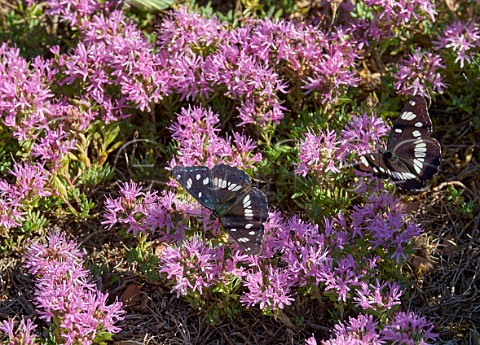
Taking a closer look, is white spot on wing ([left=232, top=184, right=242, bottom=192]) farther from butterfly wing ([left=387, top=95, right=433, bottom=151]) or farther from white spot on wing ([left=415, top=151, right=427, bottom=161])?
white spot on wing ([left=415, top=151, right=427, bottom=161])

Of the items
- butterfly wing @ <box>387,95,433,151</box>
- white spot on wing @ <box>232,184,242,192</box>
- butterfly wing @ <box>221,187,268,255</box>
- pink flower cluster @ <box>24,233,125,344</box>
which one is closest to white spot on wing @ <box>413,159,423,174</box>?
butterfly wing @ <box>387,95,433,151</box>

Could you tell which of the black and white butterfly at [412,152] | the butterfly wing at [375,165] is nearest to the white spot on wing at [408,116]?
the black and white butterfly at [412,152]

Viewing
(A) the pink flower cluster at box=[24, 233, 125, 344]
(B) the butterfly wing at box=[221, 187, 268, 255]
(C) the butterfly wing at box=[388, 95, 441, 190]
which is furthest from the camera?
(C) the butterfly wing at box=[388, 95, 441, 190]

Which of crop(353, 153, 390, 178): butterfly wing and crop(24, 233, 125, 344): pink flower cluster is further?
crop(24, 233, 125, 344): pink flower cluster

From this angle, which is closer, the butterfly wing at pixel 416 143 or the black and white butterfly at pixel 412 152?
the black and white butterfly at pixel 412 152

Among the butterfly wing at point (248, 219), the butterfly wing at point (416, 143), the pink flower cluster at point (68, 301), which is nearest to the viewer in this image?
the butterfly wing at point (248, 219)

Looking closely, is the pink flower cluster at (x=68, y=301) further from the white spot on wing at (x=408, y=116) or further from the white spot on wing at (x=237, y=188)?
the white spot on wing at (x=408, y=116)
